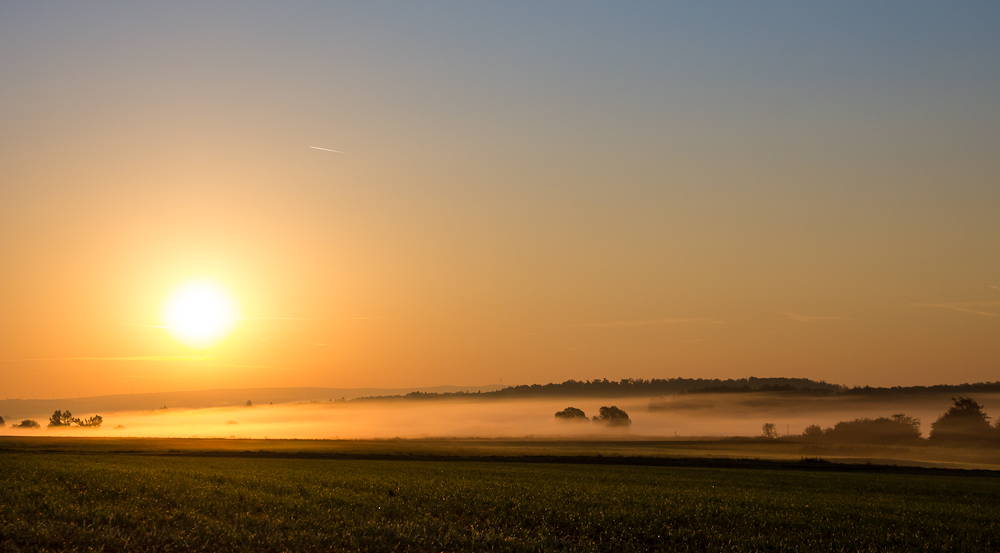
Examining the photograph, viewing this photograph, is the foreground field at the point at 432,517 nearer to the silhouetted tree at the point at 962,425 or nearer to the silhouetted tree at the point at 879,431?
the silhouetted tree at the point at 962,425

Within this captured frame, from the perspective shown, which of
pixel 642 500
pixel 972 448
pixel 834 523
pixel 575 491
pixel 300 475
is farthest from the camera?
pixel 972 448

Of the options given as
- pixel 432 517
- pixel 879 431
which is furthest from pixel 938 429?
pixel 432 517

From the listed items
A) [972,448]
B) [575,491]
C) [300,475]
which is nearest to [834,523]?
[575,491]

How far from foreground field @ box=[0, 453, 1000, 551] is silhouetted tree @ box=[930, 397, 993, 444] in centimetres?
14681

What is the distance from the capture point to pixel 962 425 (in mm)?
159375

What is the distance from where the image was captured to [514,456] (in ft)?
295

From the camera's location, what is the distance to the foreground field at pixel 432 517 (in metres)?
20.2

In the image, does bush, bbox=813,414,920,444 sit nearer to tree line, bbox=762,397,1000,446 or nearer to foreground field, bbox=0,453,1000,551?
tree line, bbox=762,397,1000,446

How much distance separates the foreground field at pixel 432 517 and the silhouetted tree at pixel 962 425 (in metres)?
147

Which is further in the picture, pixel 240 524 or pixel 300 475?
pixel 300 475

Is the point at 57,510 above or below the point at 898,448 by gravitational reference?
above

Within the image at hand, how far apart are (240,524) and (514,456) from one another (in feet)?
231

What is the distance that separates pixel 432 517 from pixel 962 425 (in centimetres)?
17924

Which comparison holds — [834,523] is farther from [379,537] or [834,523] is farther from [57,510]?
[57,510]
